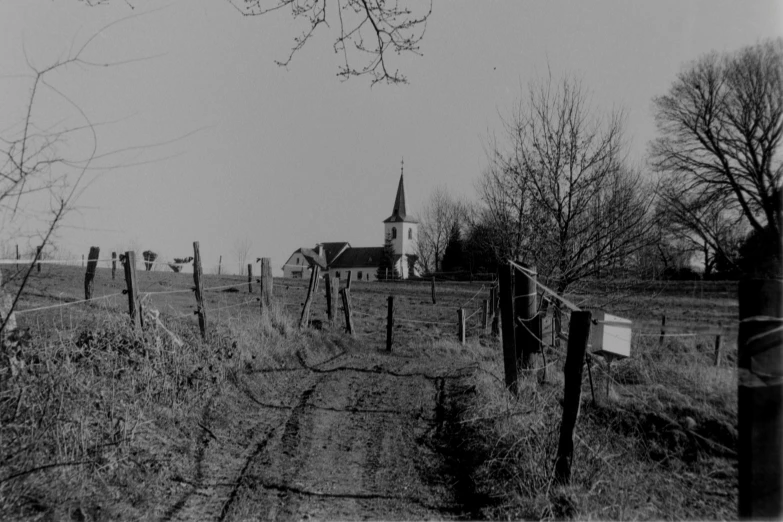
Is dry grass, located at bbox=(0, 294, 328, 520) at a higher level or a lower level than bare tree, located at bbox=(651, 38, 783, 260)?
lower

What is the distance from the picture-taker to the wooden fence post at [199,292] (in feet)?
26.6

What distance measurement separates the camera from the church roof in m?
97.5

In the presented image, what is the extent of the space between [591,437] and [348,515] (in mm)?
2418

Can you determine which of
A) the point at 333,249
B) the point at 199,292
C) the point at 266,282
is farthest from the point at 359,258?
the point at 199,292

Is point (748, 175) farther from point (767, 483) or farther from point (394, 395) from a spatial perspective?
point (767, 483)

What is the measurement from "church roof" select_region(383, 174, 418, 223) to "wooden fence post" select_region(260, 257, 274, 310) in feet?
281

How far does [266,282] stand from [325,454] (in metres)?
7.04

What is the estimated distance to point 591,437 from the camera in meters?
4.82

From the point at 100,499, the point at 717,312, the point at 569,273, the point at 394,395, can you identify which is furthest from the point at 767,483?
the point at 717,312

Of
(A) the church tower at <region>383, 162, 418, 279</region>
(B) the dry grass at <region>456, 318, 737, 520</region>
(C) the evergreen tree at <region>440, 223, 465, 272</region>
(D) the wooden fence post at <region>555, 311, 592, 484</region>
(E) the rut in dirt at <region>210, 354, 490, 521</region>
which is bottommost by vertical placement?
(E) the rut in dirt at <region>210, 354, 490, 521</region>

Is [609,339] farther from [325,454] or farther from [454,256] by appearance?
[454,256]

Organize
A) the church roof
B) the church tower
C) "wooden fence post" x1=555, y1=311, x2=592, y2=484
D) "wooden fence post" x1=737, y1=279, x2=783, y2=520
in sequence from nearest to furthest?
"wooden fence post" x1=737, y1=279, x2=783, y2=520
"wooden fence post" x1=555, y1=311, x2=592, y2=484
the church tower
the church roof

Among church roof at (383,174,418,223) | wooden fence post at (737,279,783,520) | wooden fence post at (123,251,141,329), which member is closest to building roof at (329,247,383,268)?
church roof at (383,174,418,223)

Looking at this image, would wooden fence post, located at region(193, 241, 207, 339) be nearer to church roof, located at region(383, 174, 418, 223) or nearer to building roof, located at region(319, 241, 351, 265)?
church roof, located at region(383, 174, 418, 223)
